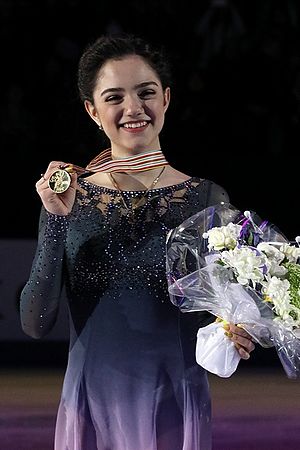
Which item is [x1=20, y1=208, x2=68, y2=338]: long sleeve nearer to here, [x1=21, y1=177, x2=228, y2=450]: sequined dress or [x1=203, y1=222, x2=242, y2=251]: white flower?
[x1=21, y1=177, x2=228, y2=450]: sequined dress

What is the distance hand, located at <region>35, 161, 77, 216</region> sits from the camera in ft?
7.98

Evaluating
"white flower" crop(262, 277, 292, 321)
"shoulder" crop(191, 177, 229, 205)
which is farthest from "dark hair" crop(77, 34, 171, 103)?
"white flower" crop(262, 277, 292, 321)

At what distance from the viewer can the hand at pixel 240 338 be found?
2.32 m

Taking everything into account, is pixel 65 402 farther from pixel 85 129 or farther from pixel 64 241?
pixel 85 129

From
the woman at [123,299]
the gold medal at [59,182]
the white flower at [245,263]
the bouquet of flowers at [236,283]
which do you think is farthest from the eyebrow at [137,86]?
the white flower at [245,263]

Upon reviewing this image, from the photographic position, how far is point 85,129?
119 inches

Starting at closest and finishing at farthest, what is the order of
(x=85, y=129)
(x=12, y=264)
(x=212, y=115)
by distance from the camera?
(x=85, y=129)
(x=12, y=264)
(x=212, y=115)

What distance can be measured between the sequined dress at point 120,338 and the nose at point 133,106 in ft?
0.88

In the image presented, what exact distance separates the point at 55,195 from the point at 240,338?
0.53m

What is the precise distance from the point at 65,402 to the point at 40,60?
4717 millimetres

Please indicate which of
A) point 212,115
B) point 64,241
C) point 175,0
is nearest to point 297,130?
point 212,115

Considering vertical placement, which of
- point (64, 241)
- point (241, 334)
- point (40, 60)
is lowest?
point (241, 334)

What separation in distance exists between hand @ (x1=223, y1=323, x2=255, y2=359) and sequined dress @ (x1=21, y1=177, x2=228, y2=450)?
20 centimetres

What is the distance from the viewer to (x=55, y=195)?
8.04 ft
